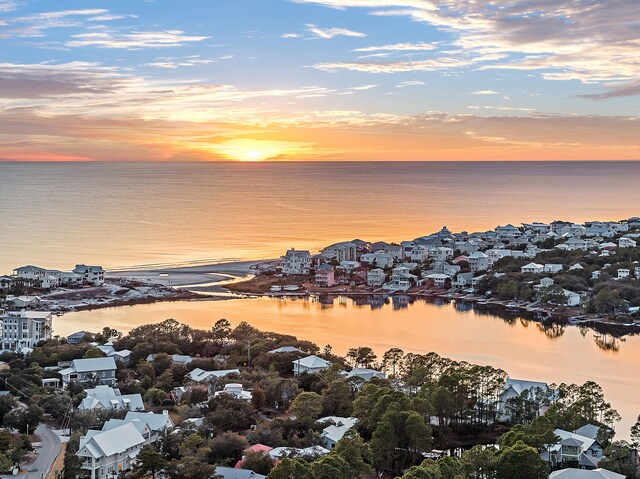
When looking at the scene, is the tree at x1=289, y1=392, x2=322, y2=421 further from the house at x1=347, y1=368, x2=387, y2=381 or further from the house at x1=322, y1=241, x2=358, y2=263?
the house at x1=322, y1=241, x2=358, y2=263

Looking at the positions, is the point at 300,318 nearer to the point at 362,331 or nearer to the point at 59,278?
the point at 362,331

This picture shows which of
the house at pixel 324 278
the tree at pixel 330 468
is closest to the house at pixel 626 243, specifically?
the house at pixel 324 278

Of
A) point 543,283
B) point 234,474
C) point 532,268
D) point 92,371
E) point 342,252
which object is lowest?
point 234,474

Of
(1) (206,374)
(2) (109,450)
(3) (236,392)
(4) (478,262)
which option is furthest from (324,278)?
(2) (109,450)

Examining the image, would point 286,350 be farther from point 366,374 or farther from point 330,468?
point 330,468

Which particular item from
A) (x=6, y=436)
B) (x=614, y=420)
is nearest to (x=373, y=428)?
(x=614, y=420)

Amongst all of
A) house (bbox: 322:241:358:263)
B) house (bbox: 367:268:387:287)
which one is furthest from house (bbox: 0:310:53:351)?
house (bbox: 322:241:358:263)

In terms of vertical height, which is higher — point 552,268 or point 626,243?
point 626,243
